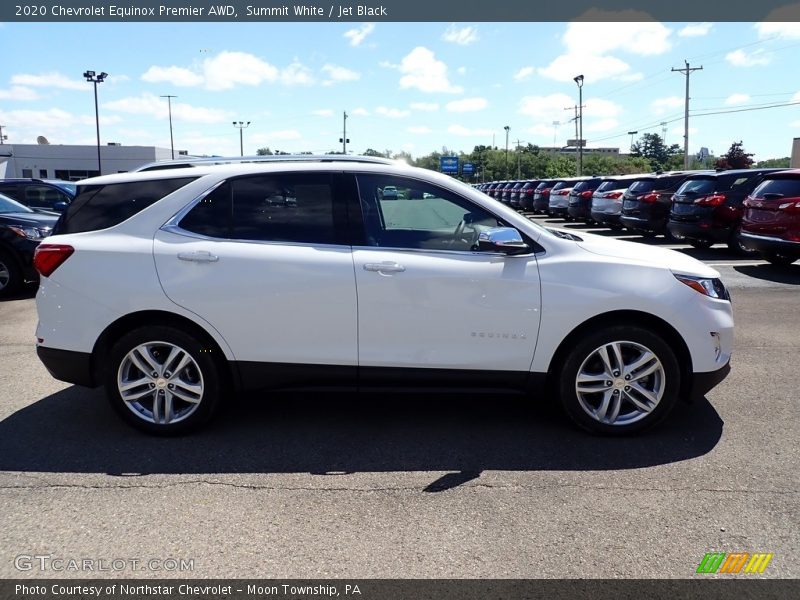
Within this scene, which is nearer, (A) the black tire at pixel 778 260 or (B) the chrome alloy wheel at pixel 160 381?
Result: (B) the chrome alloy wheel at pixel 160 381

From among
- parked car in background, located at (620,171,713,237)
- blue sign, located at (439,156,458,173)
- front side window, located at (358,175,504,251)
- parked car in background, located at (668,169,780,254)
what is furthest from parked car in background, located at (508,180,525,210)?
blue sign, located at (439,156,458,173)

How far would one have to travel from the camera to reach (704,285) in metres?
4.05

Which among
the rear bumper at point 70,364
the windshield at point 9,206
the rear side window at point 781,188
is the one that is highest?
the rear side window at point 781,188

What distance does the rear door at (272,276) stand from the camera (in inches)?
154

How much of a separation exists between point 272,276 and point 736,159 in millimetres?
74002

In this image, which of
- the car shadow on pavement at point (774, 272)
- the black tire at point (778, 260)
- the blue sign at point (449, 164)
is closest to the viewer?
the car shadow on pavement at point (774, 272)

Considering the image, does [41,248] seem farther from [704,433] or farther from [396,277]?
[704,433]

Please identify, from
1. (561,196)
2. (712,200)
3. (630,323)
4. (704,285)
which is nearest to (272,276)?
(630,323)

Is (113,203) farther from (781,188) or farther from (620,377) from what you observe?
(781,188)

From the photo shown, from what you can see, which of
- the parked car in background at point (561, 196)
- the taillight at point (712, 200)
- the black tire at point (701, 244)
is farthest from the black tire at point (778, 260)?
the parked car in background at point (561, 196)

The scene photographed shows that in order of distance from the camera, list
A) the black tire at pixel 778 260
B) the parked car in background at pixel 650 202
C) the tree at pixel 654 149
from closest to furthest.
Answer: the black tire at pixel 778 260, the parked car in background at pixel 650 202, the tree at pixel 654 149

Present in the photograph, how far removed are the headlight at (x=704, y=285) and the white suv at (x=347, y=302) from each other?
0.01 meters

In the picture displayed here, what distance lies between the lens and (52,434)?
13.6 ft

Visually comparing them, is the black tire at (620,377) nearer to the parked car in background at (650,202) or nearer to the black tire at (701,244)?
the black tire at (701,244)
